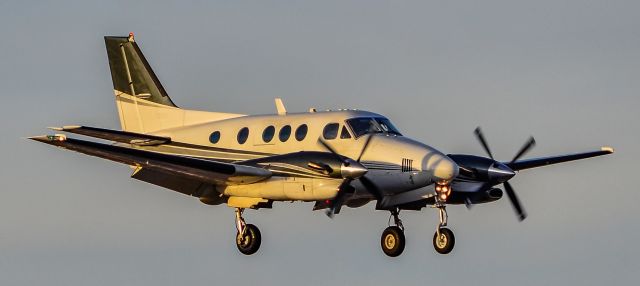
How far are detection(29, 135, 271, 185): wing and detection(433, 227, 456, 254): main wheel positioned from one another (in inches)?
184

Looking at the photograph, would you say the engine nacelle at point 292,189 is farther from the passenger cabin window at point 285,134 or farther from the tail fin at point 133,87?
the tail fin at point 133,87

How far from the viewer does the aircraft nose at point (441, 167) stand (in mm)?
34688

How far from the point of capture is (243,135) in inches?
1502

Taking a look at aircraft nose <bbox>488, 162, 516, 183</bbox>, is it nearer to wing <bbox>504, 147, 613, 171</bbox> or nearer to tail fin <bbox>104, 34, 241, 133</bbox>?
wing <bbox>504, 147, 613, 171</bbox>

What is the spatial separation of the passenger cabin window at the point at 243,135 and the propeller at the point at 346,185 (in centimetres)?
265

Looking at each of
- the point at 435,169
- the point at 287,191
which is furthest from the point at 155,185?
the point at 435,169

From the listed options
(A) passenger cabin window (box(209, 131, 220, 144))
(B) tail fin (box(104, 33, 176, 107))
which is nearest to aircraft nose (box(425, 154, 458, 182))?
(A) passenger cabin window (box(209, 131, 220, 144))

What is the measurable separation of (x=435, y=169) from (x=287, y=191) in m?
3.87

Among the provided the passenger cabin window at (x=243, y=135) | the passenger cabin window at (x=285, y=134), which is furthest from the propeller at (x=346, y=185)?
the passenger cabin window at (x=243, y=135)

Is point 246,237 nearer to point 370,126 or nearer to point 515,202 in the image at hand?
point 370,126

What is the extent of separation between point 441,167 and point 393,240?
292 cm

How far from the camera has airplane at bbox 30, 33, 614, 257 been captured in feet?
115

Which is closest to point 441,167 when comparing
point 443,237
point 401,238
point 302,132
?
point 443,237

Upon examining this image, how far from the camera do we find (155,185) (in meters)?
38.9
